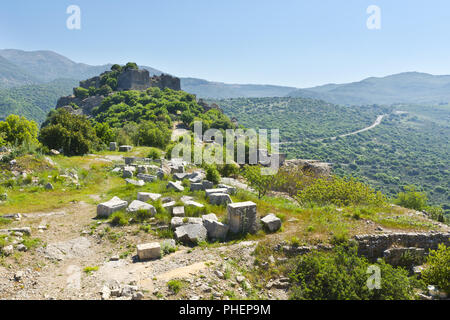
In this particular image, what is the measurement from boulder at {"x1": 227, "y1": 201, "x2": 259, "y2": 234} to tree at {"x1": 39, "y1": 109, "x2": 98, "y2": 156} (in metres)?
18.0

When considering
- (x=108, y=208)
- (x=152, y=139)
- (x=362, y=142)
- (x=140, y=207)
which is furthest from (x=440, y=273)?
(x=362, y=142)

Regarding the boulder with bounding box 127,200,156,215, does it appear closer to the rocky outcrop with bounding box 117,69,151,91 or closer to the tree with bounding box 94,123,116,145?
the tree with bounding box 94,123,116,145

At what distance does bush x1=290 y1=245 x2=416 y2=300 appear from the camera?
23.4 ft

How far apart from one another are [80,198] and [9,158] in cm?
601

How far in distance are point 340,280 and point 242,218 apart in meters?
3.62

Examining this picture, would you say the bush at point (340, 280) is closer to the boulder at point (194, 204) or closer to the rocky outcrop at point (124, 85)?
the boulder at point (194, 204)

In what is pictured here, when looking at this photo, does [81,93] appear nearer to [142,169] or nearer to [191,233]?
[142,169]

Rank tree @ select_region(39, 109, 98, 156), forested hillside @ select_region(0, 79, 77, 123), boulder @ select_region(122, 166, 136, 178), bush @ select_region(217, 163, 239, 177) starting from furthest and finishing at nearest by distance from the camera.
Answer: forested hillside @ select_region(0, 79, 77, 123) → bush @ select_region(217, 163, 239, 177) → tree @ select_region(39, 109, 98, 156) → boulder @ select_region(122, 166, 136, 178)

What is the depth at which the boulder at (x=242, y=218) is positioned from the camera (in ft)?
31.9

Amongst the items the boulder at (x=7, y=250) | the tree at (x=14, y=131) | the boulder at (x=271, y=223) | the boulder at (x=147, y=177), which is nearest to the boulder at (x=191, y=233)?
the boulder at (x=271, y=223)

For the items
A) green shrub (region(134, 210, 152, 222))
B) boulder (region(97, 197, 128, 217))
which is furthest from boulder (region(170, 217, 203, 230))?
boulder (region(97, 197, 128, 217))

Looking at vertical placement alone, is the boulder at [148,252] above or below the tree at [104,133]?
below

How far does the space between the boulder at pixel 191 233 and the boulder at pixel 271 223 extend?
2206 mm
